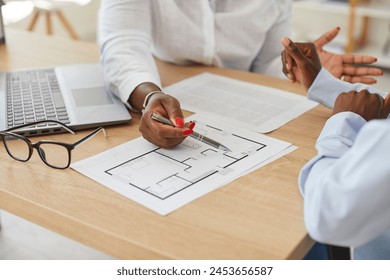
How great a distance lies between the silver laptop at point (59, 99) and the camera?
3.75ft

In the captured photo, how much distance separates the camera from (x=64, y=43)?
171cm

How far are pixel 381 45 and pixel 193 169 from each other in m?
3.17

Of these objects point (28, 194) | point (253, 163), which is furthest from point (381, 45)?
point (28, 194)

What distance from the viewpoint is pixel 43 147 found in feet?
3.44

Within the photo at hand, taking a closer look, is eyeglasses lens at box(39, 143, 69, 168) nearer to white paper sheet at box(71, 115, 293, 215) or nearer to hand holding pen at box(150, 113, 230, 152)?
white paper sheet at box(71, 115, 293, 215)

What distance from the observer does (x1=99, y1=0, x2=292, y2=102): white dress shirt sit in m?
1.35

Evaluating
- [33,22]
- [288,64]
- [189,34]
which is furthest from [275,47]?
[33,22]

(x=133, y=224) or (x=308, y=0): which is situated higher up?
(x=133, y=224)

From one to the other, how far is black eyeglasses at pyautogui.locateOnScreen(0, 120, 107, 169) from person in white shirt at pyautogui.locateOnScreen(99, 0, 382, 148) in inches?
8.2

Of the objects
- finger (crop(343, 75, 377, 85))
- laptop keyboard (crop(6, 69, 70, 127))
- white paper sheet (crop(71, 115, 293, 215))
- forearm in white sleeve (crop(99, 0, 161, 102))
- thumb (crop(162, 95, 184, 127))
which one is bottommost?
white paper sheet (crop(71, 115, 293, 215))

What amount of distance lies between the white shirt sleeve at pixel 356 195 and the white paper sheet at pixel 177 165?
186mm

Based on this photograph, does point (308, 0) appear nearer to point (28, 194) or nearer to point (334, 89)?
point (334, 89)

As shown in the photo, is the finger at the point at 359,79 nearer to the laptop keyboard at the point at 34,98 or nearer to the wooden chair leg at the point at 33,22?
the laptop keyboard at the point at 34,98

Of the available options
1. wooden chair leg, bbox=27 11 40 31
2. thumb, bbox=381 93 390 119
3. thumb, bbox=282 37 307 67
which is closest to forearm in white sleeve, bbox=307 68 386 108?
thumb, bbox=282 37 307 67
